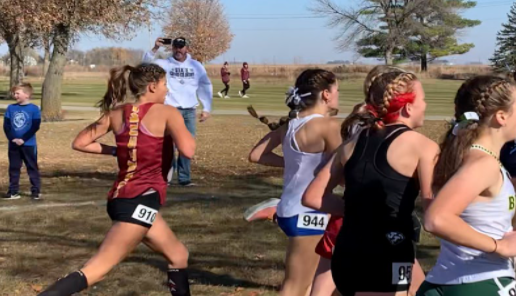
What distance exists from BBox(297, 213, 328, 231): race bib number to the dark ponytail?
1.44m

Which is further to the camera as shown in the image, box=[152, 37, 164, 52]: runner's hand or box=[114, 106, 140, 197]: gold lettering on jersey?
box=[152, 37, 164, 52]: runner's hand

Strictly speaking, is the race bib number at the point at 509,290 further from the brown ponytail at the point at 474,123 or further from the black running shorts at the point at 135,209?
the black running shorts at the point at 135,209

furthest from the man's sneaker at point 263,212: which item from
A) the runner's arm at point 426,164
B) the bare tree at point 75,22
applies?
the bare tree at point 75,22

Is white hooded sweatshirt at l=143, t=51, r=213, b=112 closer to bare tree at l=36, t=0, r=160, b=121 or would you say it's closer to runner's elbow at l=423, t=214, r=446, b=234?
runner's elbow at l=423, t=214, r=446, b=234

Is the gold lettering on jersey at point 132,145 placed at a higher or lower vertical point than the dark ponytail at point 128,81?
lower

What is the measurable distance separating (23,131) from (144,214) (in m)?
5.83

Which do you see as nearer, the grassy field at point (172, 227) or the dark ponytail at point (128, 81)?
the dark ponytail at point (128, 81)

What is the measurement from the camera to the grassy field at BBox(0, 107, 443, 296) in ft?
20.4

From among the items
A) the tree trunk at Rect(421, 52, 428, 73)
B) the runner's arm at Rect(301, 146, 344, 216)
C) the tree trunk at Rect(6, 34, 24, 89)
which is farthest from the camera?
the tree trunk at Rect(421, 52, 428, 73)

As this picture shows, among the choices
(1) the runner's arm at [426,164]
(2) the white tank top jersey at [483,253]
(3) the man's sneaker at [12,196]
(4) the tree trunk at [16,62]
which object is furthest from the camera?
(4) the tree trunk at [16,62]

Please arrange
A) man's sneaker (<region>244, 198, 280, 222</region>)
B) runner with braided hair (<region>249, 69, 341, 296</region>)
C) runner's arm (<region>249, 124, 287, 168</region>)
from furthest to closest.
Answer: runner's arm (<region>249, 124, 287, 168</region>) → man's sneaker (<region>244, 198, 280, 222</region>) → runner with braided hair (<region>249, 69, 341, 296</region>)

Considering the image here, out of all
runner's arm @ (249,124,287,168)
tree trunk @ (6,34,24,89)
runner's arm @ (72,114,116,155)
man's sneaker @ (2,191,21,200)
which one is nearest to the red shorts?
runner's arm @ (249,124,287,168)

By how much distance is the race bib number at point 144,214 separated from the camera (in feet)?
15.6

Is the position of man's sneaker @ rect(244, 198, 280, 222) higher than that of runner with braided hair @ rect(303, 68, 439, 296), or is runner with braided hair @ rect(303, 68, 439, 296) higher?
runner with braided hair @ rect(303, 68, 439, 296)
